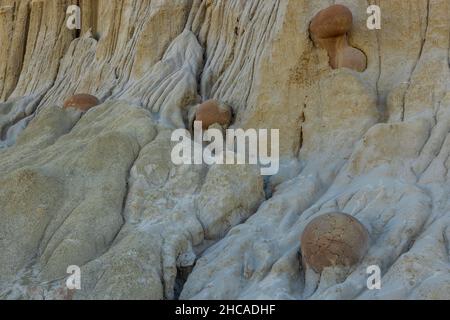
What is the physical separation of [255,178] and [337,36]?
319 centimetres

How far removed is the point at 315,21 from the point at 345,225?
4.82 metres

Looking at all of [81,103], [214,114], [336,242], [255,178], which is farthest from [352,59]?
[81,103]

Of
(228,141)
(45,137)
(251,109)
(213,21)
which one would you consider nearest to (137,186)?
(228,141)

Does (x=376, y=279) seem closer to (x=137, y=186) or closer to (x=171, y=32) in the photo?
(x=137, y=186)

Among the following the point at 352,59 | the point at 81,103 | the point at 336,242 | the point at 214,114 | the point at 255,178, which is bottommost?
the point at 336,242

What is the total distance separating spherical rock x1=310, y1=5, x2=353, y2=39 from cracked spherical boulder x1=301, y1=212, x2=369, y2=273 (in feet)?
14.6

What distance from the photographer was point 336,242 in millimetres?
6949

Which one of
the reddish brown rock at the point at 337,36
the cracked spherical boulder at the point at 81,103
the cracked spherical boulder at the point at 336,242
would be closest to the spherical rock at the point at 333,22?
the reddish brown rock at the point at 337,36

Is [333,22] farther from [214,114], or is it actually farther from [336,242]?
[336,242]

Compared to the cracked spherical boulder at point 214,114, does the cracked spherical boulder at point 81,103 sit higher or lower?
higher

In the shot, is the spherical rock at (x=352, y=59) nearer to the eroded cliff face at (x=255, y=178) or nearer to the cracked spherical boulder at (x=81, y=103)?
the eroded cliff face at (x=255, y=178)

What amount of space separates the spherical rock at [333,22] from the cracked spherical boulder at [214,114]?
219 centimetres

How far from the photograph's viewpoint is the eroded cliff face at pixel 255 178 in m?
7.36

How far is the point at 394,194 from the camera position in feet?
26.3
